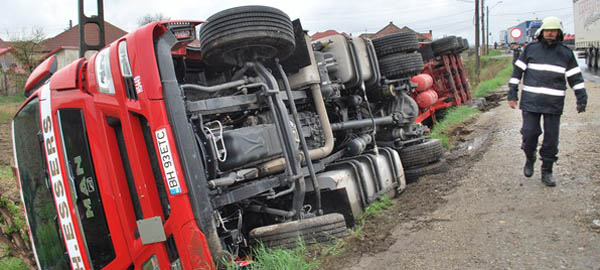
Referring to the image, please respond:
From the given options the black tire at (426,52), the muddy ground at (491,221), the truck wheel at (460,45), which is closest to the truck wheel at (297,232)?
the muddy ground at (491,221)

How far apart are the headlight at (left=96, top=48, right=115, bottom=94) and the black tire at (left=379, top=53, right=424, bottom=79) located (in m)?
3.25

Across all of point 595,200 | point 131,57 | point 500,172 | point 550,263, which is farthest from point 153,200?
point 500,172

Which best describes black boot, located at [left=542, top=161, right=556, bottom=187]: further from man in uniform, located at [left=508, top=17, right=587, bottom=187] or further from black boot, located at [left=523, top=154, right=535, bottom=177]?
black boot, located at [left=523, top=154, right=535, bottom=177]

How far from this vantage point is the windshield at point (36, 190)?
3.22m

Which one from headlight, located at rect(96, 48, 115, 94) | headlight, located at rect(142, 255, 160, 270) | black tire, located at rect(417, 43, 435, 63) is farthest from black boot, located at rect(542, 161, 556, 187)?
black tire, located at rect(417, 43, 435, 63)

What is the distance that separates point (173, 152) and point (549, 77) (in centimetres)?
312

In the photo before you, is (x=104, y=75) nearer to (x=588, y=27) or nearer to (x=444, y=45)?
(x=444, y=45)

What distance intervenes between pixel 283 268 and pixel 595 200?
237 cm

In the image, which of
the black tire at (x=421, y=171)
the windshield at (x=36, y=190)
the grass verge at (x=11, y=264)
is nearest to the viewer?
the windshield at (x=36, y=190)

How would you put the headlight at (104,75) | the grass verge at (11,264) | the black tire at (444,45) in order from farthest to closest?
the black tire at (444,45), the grass verge at (11,264), the headlight at (104,75)

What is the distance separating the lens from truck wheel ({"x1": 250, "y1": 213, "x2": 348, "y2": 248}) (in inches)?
115

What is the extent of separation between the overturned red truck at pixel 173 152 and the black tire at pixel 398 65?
1.83 meters

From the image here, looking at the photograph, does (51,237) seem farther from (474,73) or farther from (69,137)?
(474,73)

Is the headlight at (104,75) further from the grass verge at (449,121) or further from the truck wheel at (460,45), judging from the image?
the truck wheel at (460,45)
